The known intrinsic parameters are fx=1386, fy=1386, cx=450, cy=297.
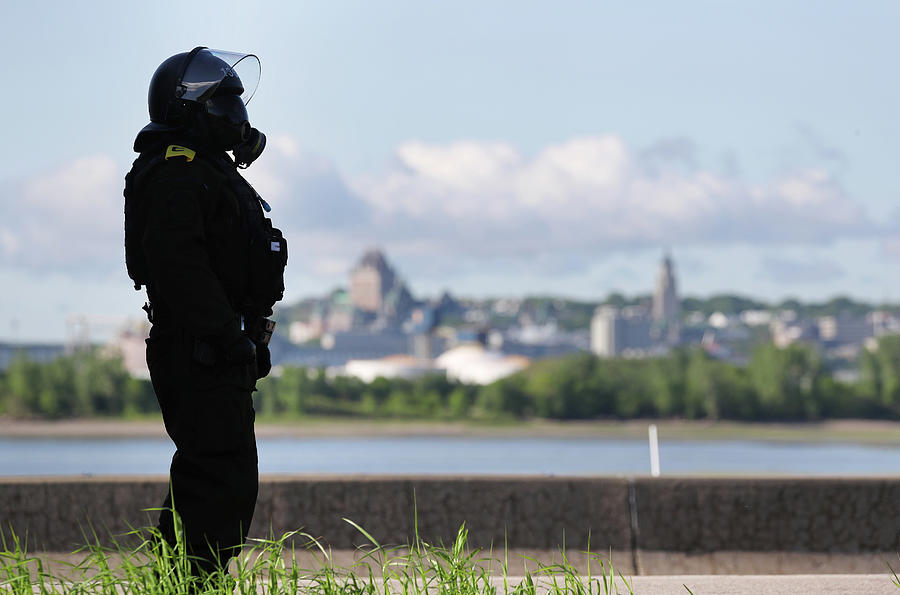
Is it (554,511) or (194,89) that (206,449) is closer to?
(194,89)

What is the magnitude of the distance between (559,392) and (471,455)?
28.4 metres

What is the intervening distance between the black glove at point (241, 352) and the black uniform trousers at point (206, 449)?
0.05 m

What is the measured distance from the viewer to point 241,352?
3869mm

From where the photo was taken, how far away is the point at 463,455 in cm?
12194

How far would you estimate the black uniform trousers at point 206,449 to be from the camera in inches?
154

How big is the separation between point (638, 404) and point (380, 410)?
28022 millimetres

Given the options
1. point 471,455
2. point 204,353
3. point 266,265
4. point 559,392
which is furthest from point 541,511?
point 559,392

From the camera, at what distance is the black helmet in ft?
13.6

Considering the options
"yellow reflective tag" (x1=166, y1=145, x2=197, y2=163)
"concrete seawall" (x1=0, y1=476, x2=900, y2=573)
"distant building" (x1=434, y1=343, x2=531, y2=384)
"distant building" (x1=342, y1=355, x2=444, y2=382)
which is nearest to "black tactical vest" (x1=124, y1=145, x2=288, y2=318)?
"yellow reflective tag" (x1=166, y1=145, x2=197, y2=163)

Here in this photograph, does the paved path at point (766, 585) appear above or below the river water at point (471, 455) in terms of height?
above

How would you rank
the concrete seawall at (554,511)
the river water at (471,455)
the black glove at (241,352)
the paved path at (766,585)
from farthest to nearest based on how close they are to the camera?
the river water at (471,455) → the concrete seawall at (554,511) → the black glove at (241,352) → the paved path at (766,585)

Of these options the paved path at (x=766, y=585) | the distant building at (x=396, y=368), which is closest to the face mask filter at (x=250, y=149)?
the paved path at (x=766, y=585)

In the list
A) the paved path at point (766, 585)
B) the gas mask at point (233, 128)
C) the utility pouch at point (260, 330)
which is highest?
the gas mask at point (233, 128)

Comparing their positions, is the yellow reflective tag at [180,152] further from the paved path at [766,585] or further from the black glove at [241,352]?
the paved path at [766,585]
